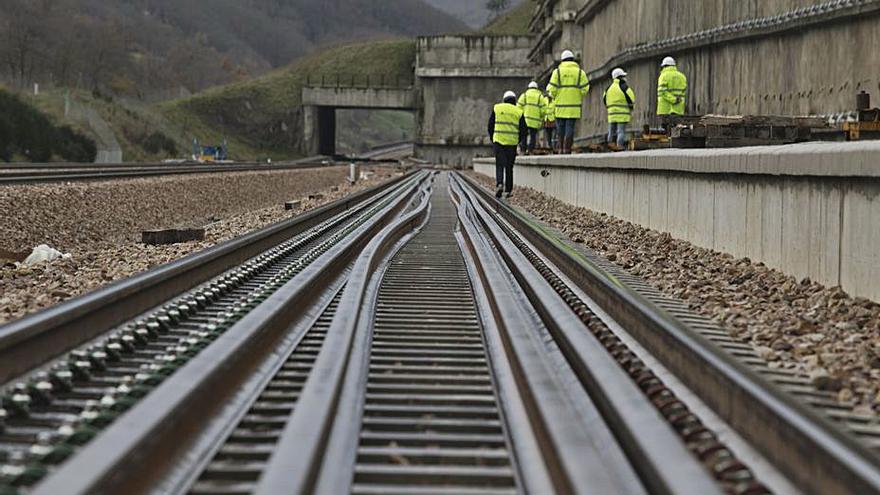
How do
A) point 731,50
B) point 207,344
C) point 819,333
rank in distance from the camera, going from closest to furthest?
1. point 207,344
2. point 819,333
3. point 731,50

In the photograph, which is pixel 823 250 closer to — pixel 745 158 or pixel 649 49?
pixel 745 158

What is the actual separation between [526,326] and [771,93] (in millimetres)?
17986

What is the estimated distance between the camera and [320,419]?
4.21 metres

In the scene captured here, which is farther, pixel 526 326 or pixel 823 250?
pixel 823 250

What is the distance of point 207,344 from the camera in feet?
18.7

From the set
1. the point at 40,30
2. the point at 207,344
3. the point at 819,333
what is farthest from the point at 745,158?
the point at 40,30

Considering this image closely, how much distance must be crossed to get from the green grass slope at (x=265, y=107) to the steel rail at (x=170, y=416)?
84096mm

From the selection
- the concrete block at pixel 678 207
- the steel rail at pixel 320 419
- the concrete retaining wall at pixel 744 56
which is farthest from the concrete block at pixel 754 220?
the concrete retaining wall at pixel 744 56

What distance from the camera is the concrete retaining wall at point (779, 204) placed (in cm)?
704

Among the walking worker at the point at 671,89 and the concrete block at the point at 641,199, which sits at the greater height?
the walking worker at the point at 671,89

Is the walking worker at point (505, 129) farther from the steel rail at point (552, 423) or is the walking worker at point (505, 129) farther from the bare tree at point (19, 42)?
the bare tree at point (19, 42)

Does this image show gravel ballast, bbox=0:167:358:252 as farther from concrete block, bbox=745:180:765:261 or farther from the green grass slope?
the green grass slope

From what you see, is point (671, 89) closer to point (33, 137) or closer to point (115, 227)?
point (115, 227)

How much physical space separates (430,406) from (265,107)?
99740 millimetres
